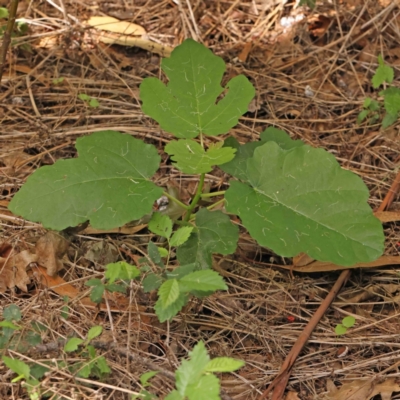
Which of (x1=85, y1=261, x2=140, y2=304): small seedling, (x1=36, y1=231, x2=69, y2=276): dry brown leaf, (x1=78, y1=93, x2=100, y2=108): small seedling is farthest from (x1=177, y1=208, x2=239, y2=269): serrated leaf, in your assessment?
(x1=78, y1=93, x2=100, y2=108): small seedling

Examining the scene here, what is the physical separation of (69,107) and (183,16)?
39.7 inches

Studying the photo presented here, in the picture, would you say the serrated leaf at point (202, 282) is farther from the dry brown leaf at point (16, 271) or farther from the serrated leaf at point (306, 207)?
the dry brown leaf at point (16, 271)

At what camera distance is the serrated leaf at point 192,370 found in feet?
4.27

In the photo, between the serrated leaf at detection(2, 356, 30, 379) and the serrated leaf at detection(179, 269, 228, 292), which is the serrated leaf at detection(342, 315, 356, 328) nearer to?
the serrated leaf at detection(179, 269, 228, 292)

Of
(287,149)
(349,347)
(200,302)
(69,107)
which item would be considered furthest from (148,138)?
(349,347)

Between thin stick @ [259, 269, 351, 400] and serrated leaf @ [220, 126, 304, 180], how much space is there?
530mm

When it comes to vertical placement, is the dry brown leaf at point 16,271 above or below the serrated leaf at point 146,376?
below

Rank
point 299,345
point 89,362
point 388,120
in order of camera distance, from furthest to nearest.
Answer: point 388,120
point 299,345
point 89,362

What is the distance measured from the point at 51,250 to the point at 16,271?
0.14m

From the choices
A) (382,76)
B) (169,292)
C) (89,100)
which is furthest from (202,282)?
(382,76)

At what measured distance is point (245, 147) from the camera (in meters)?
2.04

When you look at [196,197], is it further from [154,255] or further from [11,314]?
[11,314]

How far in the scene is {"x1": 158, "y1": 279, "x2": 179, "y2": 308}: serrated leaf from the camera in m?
1.50

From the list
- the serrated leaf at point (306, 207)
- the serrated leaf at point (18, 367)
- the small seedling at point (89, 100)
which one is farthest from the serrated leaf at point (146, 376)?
Answer: the small seedling at point (89, 100)
